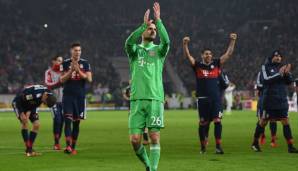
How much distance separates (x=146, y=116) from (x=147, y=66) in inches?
30.4

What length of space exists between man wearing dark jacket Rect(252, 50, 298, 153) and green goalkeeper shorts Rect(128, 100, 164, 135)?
5.62m

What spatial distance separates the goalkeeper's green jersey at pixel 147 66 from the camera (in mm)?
9969

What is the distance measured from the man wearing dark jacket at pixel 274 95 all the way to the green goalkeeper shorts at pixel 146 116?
5.62 meters

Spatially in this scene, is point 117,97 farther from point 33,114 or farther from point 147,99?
point 147,99

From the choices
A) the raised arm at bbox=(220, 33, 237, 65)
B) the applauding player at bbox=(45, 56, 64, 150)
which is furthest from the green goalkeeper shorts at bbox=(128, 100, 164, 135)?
the applauding player at bbox=(45, 56, 64, 150)

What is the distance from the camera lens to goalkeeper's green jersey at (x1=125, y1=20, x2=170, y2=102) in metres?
9.97

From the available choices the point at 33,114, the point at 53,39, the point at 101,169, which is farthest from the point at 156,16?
the point at 53,39

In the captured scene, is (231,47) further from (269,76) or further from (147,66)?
(147,66)

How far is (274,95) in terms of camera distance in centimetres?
1517

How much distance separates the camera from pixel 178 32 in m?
66.6

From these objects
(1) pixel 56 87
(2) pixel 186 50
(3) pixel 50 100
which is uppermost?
(2) pixel 186 50

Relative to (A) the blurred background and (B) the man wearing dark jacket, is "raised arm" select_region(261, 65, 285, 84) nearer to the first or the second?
(B) the man wearing dark jacket

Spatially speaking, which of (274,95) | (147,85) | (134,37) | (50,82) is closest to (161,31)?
(134,37)

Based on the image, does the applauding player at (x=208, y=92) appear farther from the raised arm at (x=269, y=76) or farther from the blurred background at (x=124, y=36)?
the blurred background at (x=124, y=36)
